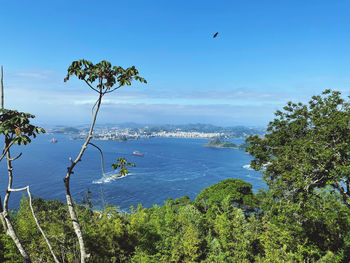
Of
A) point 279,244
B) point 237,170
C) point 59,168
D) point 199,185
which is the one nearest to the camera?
point 279,244

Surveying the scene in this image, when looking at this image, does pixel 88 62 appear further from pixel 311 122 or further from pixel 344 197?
pixel 311 122

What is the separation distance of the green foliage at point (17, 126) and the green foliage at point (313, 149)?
12.9 metres

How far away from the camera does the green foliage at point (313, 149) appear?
1201 centimetres

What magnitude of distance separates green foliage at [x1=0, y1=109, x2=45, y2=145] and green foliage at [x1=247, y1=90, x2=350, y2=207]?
12.9m

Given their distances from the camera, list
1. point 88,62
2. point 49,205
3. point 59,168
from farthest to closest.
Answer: point 59,168, point 49,205, point 88,62

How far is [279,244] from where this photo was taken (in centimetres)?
1188

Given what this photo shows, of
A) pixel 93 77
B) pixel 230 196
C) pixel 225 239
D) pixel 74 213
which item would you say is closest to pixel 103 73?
pixel 93 77

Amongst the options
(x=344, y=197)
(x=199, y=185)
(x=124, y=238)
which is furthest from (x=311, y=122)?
(x=199, y=185)

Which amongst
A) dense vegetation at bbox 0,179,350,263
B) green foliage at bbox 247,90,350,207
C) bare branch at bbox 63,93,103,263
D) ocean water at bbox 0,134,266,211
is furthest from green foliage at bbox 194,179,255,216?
ocean water at bbox 0,134,266,211

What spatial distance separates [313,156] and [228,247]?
7.12 m

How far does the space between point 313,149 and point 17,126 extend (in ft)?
47.1

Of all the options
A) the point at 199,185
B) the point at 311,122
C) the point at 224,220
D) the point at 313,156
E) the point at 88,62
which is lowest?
the point at 199,185

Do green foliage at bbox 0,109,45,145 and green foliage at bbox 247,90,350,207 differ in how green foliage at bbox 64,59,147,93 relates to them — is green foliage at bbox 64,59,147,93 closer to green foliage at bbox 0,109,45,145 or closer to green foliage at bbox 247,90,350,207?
green foliage at bbox 0,109,45,145

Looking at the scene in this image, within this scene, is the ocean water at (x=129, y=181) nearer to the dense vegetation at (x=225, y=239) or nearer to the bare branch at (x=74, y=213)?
the dense vegetation at (x=225, y=239)
